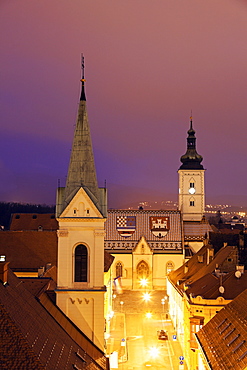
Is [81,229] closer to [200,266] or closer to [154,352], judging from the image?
[154,352]

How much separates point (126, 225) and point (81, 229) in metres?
53.8

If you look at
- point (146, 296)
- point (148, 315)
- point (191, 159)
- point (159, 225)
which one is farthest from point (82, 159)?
point (191, 159)

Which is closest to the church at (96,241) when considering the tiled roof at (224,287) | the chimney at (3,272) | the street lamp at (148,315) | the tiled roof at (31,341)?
the tiled roof at (31,341)

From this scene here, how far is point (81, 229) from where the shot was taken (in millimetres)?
31359

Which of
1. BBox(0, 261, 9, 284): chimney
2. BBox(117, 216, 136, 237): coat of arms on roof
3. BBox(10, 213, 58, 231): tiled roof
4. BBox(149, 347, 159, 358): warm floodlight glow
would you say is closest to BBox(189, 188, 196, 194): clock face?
BBox(117, 216, 136, 237): coat of arms on roof

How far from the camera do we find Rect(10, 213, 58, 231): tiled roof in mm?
84312

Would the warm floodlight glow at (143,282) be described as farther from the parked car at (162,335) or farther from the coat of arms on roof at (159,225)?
the parked car at (162,335)

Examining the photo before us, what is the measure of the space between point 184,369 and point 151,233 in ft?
151

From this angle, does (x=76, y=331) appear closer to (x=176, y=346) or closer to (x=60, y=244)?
(x=60, y=244)

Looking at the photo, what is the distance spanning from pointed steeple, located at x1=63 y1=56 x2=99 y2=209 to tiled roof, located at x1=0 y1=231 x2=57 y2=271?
57.6 feet

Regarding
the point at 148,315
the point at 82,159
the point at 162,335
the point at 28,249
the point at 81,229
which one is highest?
the point at 82,159

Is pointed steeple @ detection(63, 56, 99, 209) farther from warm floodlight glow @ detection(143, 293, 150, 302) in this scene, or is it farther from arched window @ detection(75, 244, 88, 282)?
warm floodlight glow @ detection(143, 293, 150, 302)

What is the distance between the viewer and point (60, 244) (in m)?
31.3

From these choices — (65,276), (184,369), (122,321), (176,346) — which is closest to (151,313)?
(122,321)
